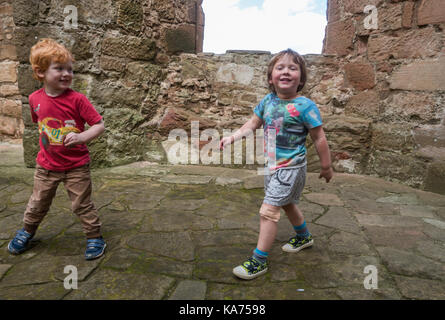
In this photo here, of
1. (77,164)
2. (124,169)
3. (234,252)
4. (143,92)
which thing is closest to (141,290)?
(234,252)

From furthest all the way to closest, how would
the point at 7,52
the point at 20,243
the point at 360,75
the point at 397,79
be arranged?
1. the point at 7,52
2. the point at 360,75
3. the point at 397,79
4. the point at 20,243

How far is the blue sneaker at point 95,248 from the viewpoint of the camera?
1.79 meters

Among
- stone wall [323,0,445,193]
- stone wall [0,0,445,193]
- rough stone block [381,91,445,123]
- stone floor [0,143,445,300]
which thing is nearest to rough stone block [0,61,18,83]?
stone wall [0,0,445,193]

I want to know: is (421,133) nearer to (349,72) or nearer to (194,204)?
(349,72)

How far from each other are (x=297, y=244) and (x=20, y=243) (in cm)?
161

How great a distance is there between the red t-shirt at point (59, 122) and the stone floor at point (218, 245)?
53 cm

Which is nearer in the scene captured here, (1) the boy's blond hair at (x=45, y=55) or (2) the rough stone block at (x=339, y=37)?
(1) the boy's blond hair at (x=45, y=55)

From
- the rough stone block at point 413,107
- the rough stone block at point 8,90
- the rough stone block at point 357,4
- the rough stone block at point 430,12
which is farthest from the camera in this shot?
the rough stone block at point 8,90

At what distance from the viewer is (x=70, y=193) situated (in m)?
1.88

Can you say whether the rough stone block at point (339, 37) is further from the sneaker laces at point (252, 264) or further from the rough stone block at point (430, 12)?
the sneaker laces at point (252, 264)

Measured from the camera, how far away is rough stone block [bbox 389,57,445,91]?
313 cm

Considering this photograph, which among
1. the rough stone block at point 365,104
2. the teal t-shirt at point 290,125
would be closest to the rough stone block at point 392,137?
the rough stone block at point 365,104

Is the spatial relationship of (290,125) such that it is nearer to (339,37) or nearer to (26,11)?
(339,37)

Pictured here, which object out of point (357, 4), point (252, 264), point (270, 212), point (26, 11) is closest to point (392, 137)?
point (357, 4)
